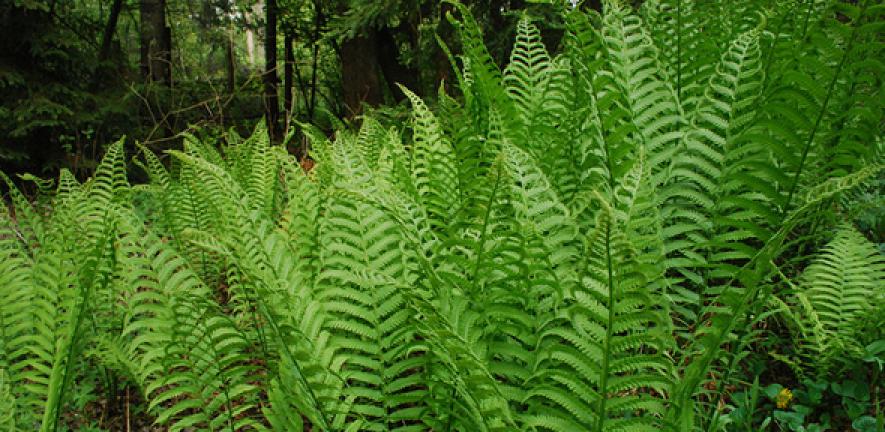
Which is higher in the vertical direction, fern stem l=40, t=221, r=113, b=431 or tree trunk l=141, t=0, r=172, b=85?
tree trunk l=141, t=0, r=172, b=85

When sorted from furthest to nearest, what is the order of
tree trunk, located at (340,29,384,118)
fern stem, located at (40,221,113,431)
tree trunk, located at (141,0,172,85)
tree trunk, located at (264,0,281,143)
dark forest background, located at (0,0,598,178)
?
tree trunk, located at (264,0,281,143)
tree trunk, located at (141,0,172,85)
tree trunk, located at (340,29,384,118)
dark forest background, located at (0,0,598,178)
fern stem, located at (40,221,113,431)

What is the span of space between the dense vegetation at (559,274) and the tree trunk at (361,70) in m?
4.49

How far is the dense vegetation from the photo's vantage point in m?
1.05

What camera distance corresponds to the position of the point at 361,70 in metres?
6.34

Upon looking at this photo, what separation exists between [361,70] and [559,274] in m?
5.56

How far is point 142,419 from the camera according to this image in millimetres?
1894

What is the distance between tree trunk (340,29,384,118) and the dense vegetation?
177 inches

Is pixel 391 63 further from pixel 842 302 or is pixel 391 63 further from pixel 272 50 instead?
pixel 842 302

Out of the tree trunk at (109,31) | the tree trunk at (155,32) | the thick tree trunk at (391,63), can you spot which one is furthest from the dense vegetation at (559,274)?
the tree trunk at (109,31)

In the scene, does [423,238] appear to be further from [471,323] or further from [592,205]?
[592,205]

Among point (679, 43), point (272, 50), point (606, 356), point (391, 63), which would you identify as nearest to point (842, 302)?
point (679, 43)

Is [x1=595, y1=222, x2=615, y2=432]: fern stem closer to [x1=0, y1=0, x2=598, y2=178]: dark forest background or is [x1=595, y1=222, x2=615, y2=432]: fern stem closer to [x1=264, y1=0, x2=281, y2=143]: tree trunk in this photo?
[x1=0, y1=0, x2=598, y2=178]: dark forest background

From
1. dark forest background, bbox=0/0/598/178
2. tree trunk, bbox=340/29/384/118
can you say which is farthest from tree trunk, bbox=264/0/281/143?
tree trunk, bbox=340/29/384/118

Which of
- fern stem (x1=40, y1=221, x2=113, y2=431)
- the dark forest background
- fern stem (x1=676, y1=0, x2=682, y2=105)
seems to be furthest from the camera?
the dark forest background
